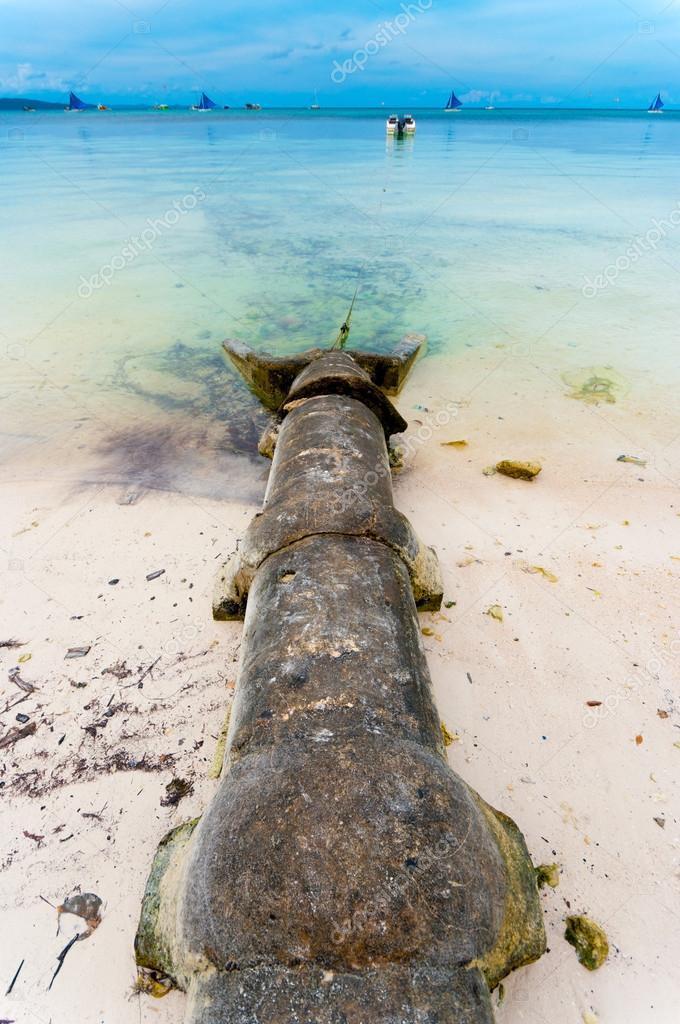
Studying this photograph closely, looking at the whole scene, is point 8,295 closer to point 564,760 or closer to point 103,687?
point 103,687

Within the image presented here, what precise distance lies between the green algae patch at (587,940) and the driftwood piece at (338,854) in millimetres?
603

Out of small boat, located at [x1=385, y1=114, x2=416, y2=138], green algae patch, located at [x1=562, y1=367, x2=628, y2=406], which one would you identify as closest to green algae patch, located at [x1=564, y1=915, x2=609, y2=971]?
green algae patch, located at [x1=562, y1=367, x2=628, y2=406]

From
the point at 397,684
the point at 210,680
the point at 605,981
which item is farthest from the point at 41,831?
the point at 605,981

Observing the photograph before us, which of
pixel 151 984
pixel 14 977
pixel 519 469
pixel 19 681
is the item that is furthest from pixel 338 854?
pixel 519 469

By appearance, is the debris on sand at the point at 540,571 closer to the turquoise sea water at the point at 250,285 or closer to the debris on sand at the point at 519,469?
the debris on sand at the point at 519,469

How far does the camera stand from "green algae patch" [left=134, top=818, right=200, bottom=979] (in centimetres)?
184

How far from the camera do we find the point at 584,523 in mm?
4641

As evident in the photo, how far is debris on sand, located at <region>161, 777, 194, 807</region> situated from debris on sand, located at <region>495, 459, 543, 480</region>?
3874mm

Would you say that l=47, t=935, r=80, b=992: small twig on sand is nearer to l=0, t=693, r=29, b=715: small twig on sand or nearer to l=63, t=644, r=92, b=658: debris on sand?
l=0, t=693, r=29, b=715: small twig on sand

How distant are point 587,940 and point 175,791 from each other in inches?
76.7

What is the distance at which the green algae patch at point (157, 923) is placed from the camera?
1.84 metres

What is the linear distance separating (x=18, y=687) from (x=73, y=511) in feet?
6.20

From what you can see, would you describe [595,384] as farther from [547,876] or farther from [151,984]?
[151,984]

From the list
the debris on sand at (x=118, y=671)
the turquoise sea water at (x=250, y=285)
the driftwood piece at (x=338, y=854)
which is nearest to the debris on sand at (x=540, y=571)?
the driftwood piece at (x=338, y=854)
